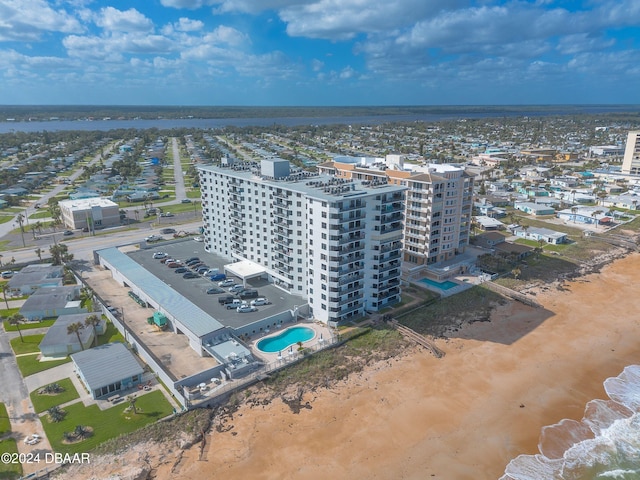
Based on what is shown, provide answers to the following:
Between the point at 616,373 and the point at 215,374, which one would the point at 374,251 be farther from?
the point at 616,373

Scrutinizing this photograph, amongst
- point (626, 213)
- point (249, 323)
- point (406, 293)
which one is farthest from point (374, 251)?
point (626, 213)

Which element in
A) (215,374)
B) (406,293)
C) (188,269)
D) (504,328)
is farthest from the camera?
(188,269)

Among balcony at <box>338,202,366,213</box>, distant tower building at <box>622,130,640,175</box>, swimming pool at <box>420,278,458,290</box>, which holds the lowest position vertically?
swimming pool at <box>420,278,458,290</box>

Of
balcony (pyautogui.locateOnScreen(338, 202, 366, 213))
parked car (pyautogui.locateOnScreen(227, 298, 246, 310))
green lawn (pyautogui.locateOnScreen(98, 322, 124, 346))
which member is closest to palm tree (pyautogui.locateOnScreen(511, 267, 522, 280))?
balcony (pyautogui.locateOnScreen(338, 202, 366, 213))

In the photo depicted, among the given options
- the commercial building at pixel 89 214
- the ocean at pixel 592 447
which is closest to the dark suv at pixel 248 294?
the ocean at pixel 592 447

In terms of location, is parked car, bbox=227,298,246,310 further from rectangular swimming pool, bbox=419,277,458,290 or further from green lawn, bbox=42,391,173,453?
rectangular swimming pool, bbox=419,277,458,290
